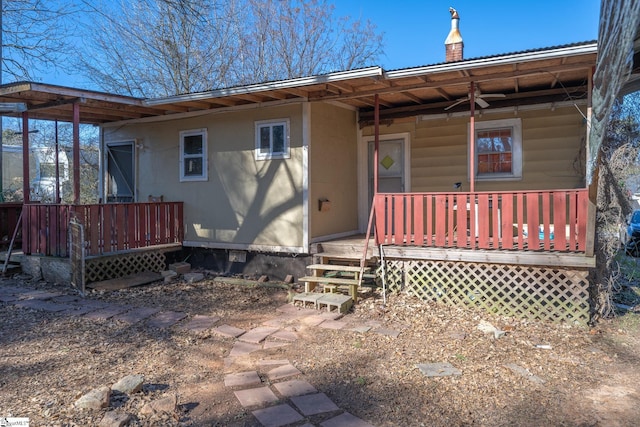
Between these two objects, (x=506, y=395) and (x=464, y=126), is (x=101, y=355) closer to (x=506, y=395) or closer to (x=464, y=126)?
(x=506, y=395)

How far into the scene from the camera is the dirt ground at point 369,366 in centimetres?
300

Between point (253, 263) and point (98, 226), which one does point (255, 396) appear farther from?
point (98, 226)

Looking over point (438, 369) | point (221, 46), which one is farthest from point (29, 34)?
point (438, 369)

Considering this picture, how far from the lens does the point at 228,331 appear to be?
15.6ft

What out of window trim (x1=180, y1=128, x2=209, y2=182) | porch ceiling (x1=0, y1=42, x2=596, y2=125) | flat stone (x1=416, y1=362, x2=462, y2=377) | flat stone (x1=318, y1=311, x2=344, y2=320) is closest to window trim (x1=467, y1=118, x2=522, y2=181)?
porch ceiling (x1=0, y1=42, x2=596, y2=125)

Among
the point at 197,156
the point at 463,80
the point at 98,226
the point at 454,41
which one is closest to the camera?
the point at 463,80

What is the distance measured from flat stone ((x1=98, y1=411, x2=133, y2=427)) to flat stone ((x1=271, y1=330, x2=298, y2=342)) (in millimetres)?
1858

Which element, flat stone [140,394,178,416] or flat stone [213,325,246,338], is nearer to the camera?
flat stone [140,394,178,416]

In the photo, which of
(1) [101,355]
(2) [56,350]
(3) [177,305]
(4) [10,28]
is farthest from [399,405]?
(4) [10,28]

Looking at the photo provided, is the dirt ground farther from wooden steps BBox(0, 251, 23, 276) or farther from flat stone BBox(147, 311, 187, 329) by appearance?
wooden steps BBox(0, 251, 23, 276)

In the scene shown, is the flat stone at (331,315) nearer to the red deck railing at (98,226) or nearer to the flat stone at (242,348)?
the flat stone at (242,348)

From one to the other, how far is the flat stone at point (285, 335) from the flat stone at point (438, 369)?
4.31ft

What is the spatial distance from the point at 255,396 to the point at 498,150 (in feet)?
19.3

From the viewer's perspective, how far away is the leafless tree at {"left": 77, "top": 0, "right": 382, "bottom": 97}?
15.2 m
